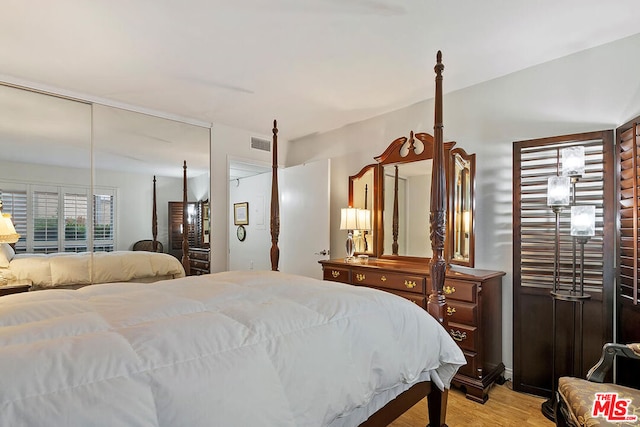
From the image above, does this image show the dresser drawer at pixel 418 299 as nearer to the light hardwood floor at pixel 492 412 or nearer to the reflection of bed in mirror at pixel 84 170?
the light hardwood floor at pixel 492 412

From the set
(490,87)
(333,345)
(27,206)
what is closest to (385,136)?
(490,87)

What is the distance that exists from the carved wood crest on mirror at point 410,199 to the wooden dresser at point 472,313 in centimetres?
39

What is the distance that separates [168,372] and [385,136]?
3.39 metres

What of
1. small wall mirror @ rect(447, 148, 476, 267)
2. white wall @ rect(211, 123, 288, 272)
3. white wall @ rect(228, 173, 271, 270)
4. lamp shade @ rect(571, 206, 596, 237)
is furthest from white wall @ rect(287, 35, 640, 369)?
white wall @ rect(228, 173, 271, 270)

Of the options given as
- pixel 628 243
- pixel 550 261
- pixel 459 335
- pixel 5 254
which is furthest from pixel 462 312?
pixel 5 254

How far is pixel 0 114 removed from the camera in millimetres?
2930

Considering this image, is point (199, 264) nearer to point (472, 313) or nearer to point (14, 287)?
point (14, 287)

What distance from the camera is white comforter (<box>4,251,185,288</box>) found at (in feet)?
10.0

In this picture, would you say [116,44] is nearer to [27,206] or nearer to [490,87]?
[27,206]

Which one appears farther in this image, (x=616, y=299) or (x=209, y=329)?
(x=616, y=299)

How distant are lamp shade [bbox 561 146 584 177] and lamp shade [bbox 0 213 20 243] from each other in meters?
4.43

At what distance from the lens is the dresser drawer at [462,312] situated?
2.58 meters

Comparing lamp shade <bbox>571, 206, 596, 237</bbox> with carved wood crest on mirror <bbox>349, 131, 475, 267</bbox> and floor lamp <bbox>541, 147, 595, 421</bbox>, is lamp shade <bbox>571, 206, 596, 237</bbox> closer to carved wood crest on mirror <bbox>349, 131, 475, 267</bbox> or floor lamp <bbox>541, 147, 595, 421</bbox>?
floor lamp <bbox>541, 147, 595, 421</bbox>

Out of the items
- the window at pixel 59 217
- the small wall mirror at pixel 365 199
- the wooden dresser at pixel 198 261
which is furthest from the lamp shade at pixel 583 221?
the window at pixel 59 217
